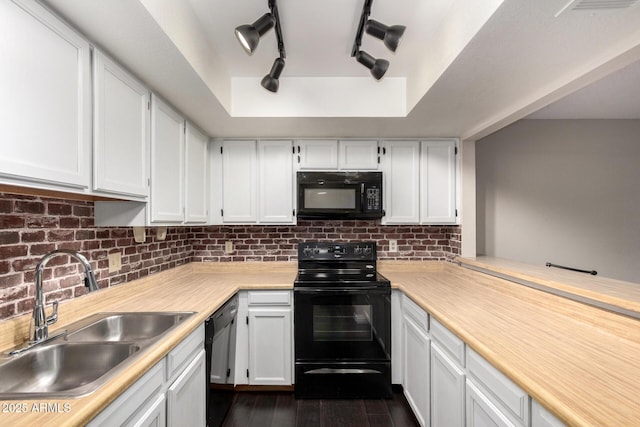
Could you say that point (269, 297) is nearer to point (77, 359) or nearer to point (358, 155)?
point (77, 359)

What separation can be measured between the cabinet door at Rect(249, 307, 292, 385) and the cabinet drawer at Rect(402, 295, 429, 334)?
90 cm

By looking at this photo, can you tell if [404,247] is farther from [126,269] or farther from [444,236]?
[126,269]

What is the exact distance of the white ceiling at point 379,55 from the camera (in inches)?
46.5

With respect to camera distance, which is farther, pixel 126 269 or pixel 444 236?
pixel 444 236

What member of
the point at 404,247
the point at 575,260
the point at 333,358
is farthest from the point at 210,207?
the point at 575,260

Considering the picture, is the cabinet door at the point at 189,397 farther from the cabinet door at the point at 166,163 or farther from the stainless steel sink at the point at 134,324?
the cabinet door at the point at 166,163

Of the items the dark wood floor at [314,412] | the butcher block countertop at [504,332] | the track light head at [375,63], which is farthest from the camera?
the dark wood floor at [314,412]

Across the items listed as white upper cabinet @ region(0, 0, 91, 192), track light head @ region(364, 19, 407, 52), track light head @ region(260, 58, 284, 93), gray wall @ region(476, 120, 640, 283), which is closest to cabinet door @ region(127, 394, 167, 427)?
white upper cabinet @ region(0, 0, 91, 192)

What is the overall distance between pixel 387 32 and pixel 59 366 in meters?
1.98

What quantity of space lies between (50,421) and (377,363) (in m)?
1.99

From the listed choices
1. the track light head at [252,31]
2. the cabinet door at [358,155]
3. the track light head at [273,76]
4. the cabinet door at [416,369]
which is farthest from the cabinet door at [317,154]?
the cabinet door at [416,369]

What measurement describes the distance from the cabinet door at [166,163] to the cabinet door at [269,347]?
3.19ft

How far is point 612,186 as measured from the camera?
9.62ft

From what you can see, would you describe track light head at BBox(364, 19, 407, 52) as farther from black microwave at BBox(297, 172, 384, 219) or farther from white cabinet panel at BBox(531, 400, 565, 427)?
white cabinet panel at BBox(531, 400, 565, 427)
